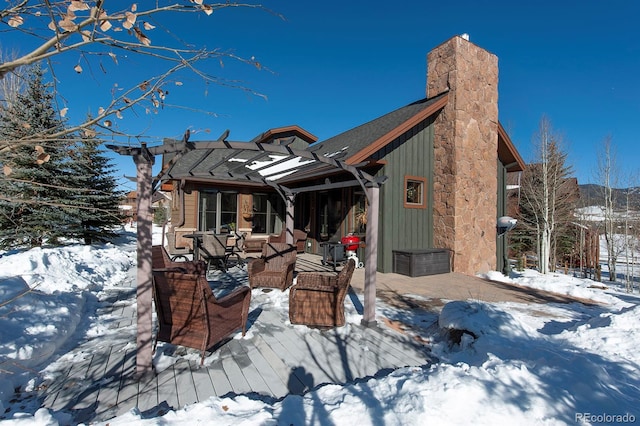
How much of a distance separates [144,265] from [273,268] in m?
3.39

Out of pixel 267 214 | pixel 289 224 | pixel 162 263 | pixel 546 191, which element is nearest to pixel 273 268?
pixel 289 224

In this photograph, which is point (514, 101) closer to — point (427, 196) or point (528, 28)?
point (528, 28)

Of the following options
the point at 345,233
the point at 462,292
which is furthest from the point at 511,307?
the point at 345,233

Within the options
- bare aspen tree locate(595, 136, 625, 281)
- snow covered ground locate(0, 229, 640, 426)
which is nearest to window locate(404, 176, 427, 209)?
snow covered ground locate(0, 229, 640, 426)

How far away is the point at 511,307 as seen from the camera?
4867 millimetres

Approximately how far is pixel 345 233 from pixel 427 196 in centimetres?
251

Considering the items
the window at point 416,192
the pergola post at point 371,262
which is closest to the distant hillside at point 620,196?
the window at point 416,192

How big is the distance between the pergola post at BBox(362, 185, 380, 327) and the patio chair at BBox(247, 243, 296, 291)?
174 cm

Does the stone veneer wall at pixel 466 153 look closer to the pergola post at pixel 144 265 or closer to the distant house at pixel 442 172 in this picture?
the distant house at pixel 442 172

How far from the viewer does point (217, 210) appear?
34.0 ft

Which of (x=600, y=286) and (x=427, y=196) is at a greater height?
(x=427, y=196)

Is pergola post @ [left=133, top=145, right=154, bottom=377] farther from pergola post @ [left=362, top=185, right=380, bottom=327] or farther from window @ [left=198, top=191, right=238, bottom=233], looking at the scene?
window @ [left=198, top=191, right=238, bottom=233]

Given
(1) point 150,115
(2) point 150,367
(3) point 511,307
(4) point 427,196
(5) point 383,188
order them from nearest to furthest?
(1) point 150,115 < (2) point 150,367 < (3) point 511,307 < (5) point 383,188 < (4) point 427,196

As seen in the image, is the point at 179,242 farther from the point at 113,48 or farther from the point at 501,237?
the point at 501,237
